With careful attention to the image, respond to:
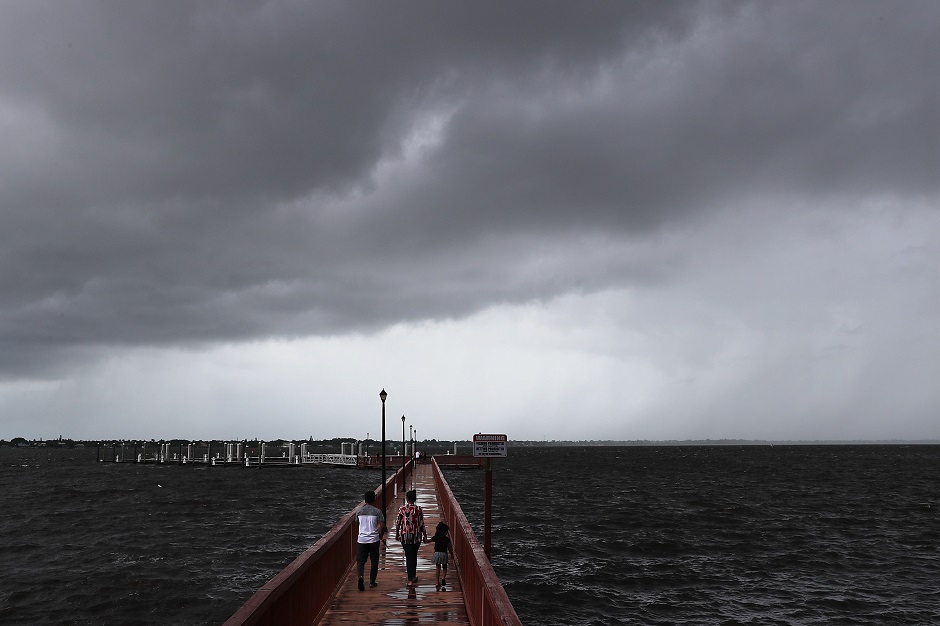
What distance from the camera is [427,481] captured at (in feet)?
141

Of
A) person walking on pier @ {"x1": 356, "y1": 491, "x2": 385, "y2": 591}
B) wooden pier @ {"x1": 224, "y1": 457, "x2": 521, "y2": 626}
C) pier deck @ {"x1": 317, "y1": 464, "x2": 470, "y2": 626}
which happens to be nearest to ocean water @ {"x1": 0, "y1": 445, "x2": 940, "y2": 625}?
pier deck @ {"x1": 317, "y1": 464, "x2": 470, "y2": 626}

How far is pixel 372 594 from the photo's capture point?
529 inches

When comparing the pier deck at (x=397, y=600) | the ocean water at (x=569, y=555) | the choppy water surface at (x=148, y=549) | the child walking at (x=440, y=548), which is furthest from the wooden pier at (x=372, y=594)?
the choppy water surface at (x=148, y=549)

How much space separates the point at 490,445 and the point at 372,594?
11.7 ft

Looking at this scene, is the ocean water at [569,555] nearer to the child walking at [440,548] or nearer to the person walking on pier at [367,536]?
the child walking at [440,548]

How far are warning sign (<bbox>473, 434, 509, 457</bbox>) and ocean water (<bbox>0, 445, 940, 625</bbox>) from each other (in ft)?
30.3

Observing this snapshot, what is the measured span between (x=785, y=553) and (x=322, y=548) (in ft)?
93.5

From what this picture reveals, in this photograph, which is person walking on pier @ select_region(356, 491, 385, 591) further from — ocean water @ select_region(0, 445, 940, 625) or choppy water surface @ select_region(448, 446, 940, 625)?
ocean water @ select_region(0, 445, 940, 625)

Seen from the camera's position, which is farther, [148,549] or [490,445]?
[148,549]

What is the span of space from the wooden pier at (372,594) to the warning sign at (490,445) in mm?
1416

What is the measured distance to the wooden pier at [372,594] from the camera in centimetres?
855

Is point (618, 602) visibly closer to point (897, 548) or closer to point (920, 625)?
point (920, 625)

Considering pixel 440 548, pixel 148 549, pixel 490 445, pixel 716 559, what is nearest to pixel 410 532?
pixel 440 548

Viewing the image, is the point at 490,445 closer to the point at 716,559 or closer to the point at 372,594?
the point at 372,594
